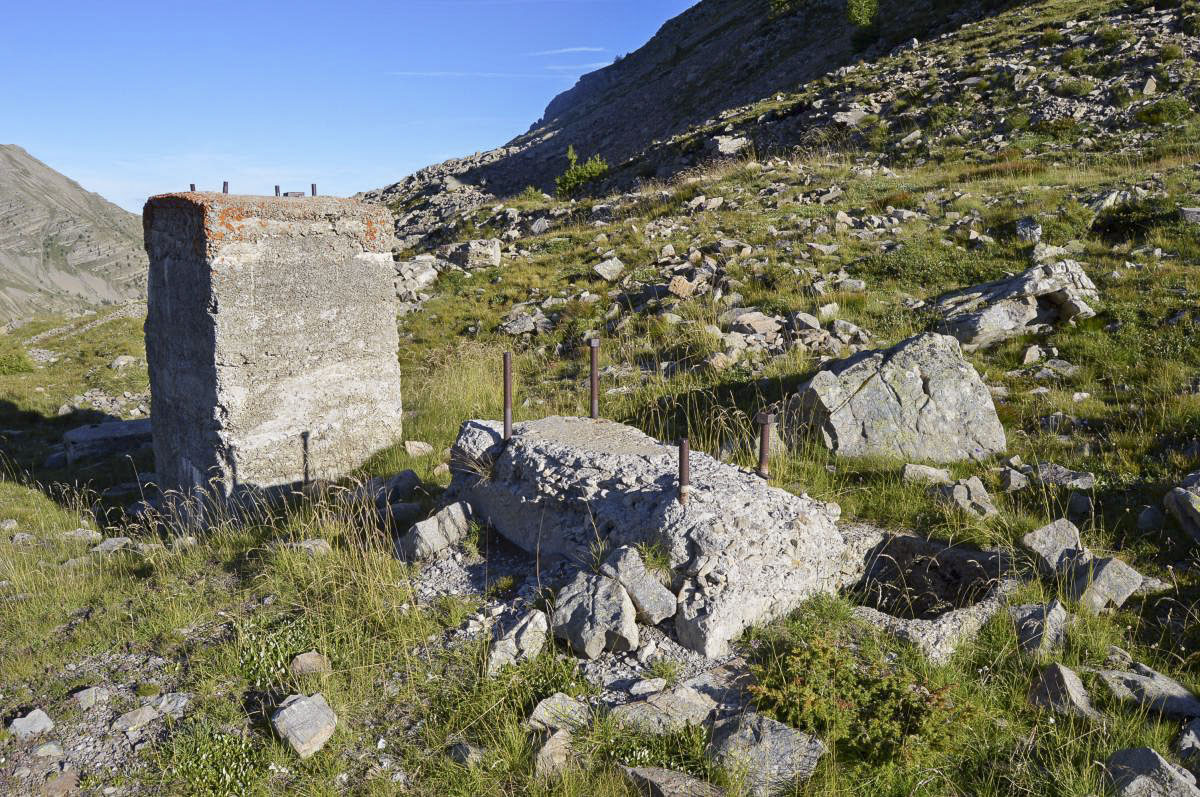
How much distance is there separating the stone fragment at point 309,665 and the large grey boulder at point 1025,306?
7711 mm

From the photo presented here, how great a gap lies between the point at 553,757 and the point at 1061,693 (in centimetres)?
246

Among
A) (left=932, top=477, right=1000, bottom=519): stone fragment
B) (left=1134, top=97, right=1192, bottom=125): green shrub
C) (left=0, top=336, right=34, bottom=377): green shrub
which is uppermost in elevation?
(left=1134, top=97, right=1192, bottom=125): green shrub

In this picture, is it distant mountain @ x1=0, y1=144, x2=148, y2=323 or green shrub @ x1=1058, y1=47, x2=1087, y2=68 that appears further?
distant mountain @ x1=0, y1=144, x2=148, y2=323

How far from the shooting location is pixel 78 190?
19788 centimetres

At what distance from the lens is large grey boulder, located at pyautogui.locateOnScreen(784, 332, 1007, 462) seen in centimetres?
648

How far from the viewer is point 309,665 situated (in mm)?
4188

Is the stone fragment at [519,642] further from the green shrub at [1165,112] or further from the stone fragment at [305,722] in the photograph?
the green shrub at [1165,112]

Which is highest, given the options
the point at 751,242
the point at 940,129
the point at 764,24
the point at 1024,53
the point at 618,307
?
the point at 764,24

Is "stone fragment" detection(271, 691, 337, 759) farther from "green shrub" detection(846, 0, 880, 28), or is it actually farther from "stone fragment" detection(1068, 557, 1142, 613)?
"green shrub" detection(846, 0, 880, 28)

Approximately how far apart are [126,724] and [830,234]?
480 inches

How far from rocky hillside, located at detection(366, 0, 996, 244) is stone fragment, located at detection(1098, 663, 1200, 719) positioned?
26173 millimetres

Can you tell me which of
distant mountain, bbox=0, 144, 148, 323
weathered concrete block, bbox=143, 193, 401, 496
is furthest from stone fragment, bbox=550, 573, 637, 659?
distant mountain, bbox=0, 144, 148, 323

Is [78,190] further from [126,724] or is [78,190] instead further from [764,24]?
[126,724]

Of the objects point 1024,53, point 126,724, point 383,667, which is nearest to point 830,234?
point 383,667
